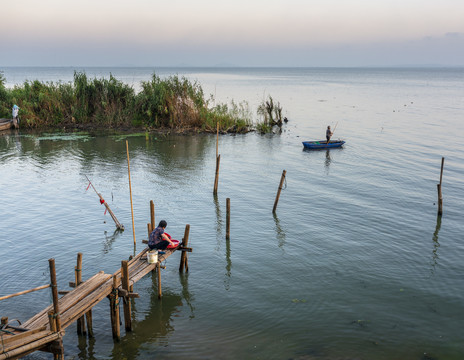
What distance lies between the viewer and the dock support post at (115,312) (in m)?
11.4

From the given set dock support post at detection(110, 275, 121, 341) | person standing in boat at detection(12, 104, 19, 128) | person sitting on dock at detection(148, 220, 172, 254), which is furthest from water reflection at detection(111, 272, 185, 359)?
person standing in boat at detection(12, 104, 19, 128)

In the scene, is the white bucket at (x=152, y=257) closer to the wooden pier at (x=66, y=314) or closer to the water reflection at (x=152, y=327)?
the wooden pier at (x=66, y=314)

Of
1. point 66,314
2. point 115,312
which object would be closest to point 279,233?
point 115,312

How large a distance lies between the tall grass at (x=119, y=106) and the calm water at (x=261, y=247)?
872 cm

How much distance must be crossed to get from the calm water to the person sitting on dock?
1.96 metres

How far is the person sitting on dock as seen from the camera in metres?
13.8

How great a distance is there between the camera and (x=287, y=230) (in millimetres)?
20156

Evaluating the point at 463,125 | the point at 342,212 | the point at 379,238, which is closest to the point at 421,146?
the point at 463,125

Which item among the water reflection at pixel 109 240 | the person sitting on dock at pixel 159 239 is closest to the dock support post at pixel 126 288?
the person sitting on dock at pixel 159 239

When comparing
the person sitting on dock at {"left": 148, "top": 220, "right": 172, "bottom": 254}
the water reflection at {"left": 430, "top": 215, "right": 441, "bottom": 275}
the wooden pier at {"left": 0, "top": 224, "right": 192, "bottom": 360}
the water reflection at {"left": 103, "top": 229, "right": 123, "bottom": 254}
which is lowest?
the water reflection at {"left": 430, "top": 215, "right": 441, "bottom": 275}

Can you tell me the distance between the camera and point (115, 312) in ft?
38.0

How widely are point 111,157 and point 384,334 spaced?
2736 centimetres

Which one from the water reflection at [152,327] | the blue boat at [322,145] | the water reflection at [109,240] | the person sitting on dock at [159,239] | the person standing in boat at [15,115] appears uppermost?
the person standing in boat at [15,115]

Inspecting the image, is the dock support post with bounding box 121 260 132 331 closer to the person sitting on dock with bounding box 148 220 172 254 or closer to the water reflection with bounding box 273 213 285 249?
the person sitting on dock with bounding box 148 220 172 254
